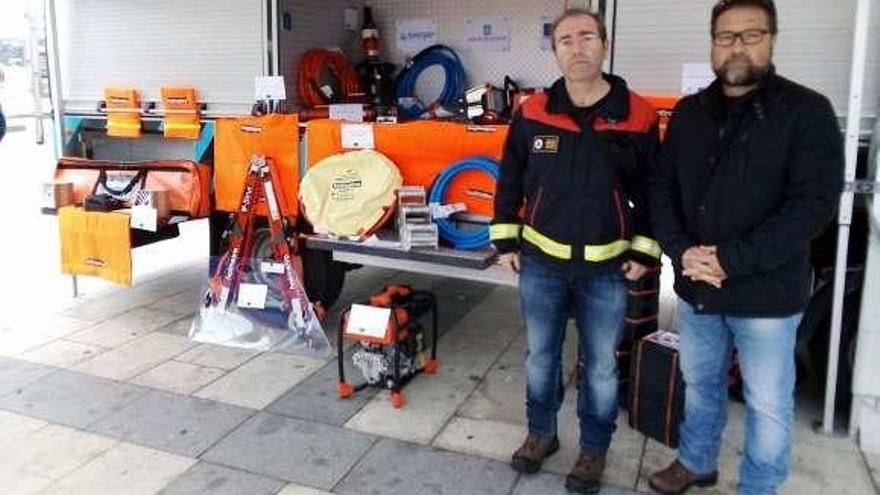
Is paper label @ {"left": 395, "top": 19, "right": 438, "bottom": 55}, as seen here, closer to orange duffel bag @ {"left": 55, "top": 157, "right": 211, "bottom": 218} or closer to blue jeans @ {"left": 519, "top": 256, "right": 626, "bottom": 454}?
orange duffel bag @ {"left": 55, "top": 157, "right": 211, "bottom": 218}

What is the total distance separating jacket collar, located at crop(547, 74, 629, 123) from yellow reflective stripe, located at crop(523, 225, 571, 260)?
39cm

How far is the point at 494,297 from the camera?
5.02m

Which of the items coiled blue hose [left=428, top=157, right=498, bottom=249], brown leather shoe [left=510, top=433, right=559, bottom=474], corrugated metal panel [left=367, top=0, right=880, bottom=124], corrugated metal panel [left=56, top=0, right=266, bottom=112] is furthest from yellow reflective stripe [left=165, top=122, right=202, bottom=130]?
brown leather shoe [left=510, top=433, right=559, bottom=474]

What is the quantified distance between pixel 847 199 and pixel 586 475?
1.43m

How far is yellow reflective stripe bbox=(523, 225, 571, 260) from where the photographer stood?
2361 mm

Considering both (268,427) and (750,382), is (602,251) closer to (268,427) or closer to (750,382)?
(750,382)

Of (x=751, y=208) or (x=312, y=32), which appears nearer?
(x=751, y=208)

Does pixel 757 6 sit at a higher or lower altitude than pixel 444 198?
higher

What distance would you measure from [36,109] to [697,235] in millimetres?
4590

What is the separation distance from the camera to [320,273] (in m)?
4.28

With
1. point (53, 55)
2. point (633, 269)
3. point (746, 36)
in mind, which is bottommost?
point (633, 269)

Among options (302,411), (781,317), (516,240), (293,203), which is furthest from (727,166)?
(293,203)

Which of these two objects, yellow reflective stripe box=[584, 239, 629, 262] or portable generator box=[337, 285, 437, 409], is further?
portable generator box=[337, 285, 437, 409]

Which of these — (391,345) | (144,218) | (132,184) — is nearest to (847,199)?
(391,345)
